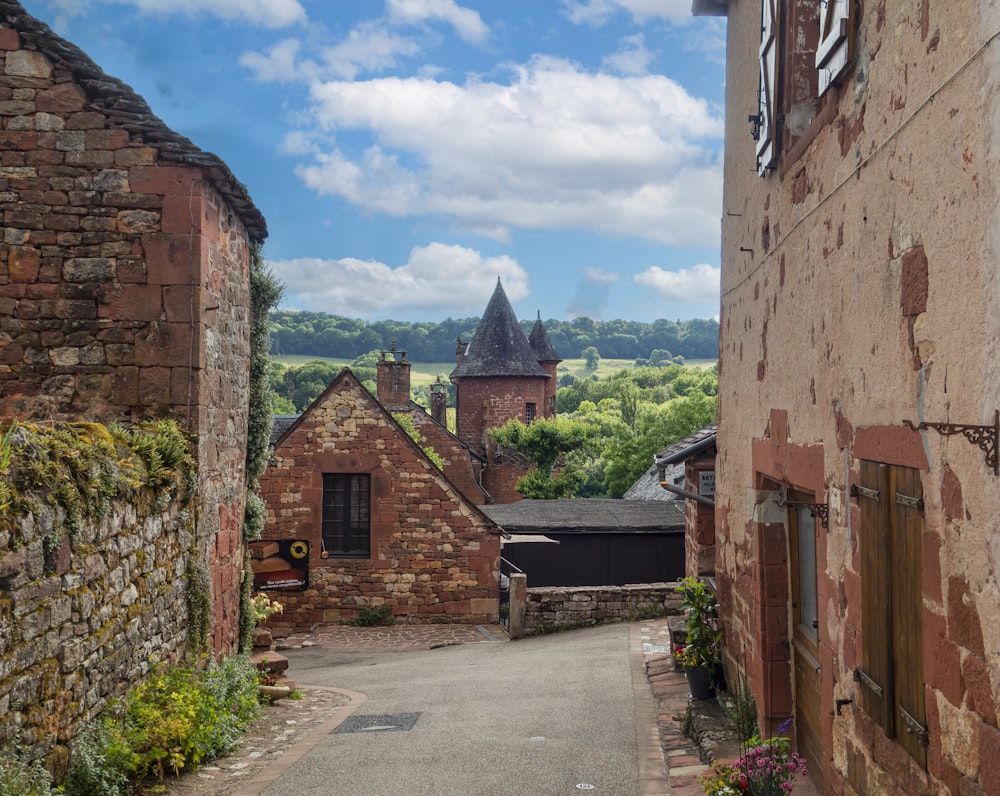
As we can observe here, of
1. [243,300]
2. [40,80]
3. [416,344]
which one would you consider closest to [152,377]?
[243,300]

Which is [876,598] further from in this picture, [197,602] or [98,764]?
[197,602]

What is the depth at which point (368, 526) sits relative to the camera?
1792 cm

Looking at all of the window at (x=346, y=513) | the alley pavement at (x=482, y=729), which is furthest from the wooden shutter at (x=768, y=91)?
the window at (x=346, y=513)

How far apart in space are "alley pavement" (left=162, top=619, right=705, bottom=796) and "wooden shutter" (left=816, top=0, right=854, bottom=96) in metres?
4.48

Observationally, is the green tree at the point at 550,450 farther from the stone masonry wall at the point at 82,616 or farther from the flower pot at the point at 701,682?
the stone masonry wall at the point at 82,616

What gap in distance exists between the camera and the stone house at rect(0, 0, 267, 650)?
27.9 ft

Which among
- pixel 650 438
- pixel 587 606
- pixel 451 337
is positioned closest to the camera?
pixel 587 606

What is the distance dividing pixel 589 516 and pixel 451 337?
402ft

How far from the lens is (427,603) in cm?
1770

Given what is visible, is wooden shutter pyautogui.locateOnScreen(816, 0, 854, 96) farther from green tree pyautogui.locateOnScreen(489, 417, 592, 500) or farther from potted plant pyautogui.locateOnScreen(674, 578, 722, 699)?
green tree pyautogui.locateOnScreen(489, 417, 592, 500)

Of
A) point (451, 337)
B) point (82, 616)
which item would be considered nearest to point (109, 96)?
point (82, 616)

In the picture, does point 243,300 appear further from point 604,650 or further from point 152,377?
point 604,650

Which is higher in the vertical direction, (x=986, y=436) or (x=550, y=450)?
(x=986, y=436)

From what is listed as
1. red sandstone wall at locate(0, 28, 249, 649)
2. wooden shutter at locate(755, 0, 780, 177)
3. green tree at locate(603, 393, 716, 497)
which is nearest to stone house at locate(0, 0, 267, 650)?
red sandstone wall at locate(0, 28, 249, 649)
